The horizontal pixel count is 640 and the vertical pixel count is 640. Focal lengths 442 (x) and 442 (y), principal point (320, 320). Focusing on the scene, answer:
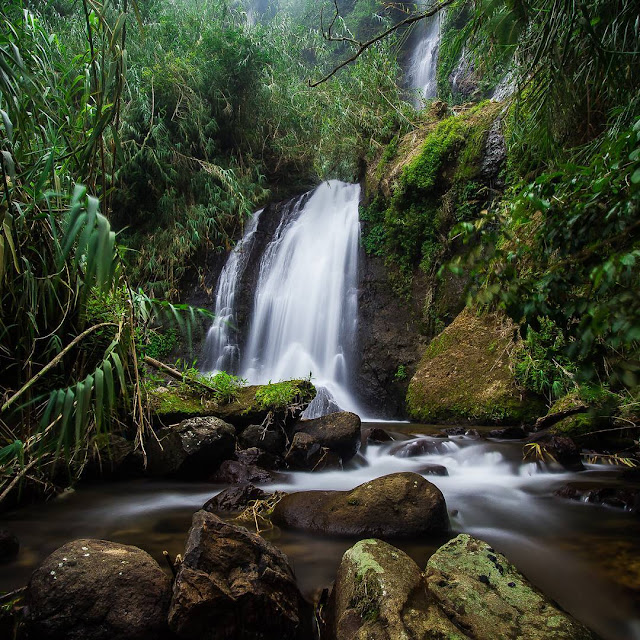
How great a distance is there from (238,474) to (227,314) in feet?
22.5

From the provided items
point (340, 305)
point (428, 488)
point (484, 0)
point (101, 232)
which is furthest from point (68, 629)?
point (340, 305)

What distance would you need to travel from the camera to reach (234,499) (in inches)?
128

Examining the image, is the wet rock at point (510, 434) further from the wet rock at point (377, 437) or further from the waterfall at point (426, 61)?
the waterfall at point (426, 61)

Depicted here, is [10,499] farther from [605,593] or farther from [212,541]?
[605,593]

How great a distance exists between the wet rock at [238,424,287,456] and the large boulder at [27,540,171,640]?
8.40 feet

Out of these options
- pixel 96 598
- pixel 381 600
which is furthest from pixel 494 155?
pixel 96 598

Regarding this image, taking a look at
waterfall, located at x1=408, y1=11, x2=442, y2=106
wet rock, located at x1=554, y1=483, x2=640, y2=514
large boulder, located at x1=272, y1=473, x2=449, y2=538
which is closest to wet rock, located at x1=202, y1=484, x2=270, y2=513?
large boulder, located at x1=272, y1=473, x2=449, y2=538

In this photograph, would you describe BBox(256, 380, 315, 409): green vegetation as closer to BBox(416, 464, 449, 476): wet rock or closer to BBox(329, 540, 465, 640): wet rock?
BBox(416, 464, 449, 476): wet rock

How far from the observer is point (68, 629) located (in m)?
1.75

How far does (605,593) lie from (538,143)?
3109 mm

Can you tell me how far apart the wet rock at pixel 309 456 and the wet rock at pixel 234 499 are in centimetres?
91

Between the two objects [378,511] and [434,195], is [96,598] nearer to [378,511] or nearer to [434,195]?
[378,511]

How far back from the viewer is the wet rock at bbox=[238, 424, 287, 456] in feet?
14.9

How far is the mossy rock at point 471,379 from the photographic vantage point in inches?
225
